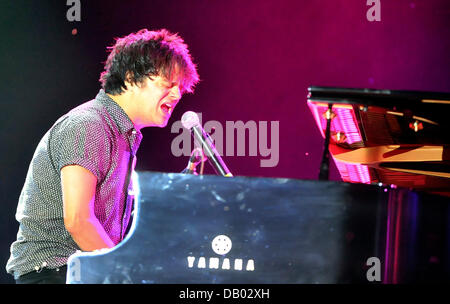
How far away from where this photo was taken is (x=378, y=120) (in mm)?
2170

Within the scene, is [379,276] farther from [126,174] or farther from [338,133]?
[126,174]

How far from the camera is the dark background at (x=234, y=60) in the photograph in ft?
13.6

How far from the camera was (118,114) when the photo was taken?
242 centimetres

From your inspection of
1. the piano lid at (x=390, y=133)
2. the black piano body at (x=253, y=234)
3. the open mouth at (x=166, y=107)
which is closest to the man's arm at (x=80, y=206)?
the black piano body at (x=253, y=234)

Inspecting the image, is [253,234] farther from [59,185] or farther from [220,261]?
[59,185]

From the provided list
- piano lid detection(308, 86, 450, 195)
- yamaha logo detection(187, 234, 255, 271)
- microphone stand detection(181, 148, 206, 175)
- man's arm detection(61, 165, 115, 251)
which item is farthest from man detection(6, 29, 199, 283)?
piano lid detection(308, 86, 450, 195)

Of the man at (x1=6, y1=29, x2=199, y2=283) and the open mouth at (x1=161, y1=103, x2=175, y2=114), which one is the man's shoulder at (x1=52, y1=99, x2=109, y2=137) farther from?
the open mouth at (x1=161, y1=103, x2=175, y2=114)

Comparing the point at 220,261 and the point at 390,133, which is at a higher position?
the point at 390,133

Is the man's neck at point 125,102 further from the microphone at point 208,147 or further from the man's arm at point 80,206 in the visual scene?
the man's arm at point 80,206

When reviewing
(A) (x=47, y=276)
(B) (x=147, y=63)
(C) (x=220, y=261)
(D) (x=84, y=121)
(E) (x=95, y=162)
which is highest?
(B) (x=147, y=63)

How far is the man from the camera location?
2.04 m

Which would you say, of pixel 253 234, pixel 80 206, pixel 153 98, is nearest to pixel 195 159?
pixel 153 98

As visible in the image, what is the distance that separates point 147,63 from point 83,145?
0.58 meters

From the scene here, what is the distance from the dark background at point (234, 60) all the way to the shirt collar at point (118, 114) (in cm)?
182
